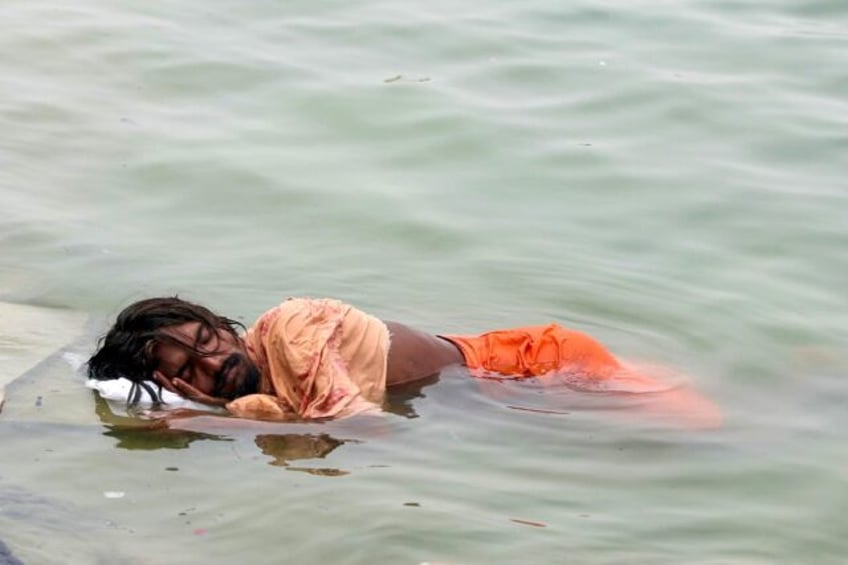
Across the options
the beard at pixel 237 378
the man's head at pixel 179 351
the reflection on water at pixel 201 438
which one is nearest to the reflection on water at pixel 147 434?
the reflection on water at pixel 201 438

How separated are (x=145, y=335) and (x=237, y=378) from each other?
379mm

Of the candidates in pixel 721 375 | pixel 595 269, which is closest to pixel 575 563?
pixel 721 375

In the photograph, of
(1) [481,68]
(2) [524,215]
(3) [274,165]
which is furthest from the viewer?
(1) [481,68]

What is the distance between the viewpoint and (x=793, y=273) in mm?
7508

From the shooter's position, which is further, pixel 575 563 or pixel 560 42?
pixel 560 42

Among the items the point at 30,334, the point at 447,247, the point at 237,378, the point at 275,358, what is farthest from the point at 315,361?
the point at 447,247

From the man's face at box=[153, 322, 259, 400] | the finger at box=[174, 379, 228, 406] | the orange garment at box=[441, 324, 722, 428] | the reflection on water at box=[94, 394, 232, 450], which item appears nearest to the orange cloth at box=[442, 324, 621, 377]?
the orange garment at box=[441, 324, 722, 428]

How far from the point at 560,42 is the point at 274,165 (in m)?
3.07

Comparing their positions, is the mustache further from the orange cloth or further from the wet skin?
the orange cloth

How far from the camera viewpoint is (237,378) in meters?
5.77

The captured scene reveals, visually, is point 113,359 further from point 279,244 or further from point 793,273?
point 793,273

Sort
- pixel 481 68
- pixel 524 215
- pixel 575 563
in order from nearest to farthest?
pixel 575 563 → pixel 524 215 → pixel 481 68

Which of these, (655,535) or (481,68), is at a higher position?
(481,68)

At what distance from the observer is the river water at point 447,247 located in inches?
199
